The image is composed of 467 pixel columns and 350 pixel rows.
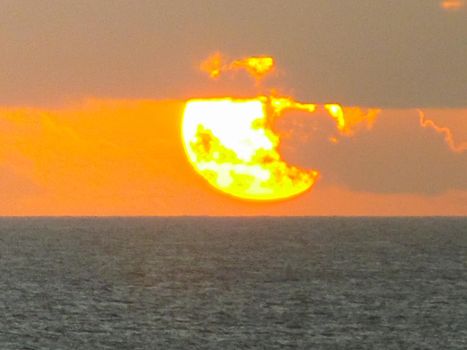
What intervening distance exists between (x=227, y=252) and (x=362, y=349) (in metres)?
110

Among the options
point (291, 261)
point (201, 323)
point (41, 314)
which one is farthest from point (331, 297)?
point (291, 261)

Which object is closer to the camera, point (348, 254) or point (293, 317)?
point (293, 317)

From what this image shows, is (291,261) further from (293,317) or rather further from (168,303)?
(293,317)

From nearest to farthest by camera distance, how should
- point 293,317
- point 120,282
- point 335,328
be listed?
point 335,328, point 293,317, point 120,282

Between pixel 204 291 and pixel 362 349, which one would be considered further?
pixel 204 291

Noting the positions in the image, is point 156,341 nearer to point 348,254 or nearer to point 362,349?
point 362,349

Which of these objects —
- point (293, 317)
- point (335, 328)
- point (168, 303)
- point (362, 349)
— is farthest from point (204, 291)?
point (362, 349)

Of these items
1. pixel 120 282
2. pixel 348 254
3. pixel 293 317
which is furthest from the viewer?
pixel 348 254

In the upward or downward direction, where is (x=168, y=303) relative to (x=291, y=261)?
downward

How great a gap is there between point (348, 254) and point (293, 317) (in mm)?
84781

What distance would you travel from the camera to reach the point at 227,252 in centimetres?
18538

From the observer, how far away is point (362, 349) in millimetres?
75438

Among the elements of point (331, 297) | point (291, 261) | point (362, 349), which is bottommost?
point (362, 349)

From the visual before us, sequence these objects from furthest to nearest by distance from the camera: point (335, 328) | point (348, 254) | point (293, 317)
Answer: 1. point (348, 254)
2. point (293, 317)
3. point (335, 328)
